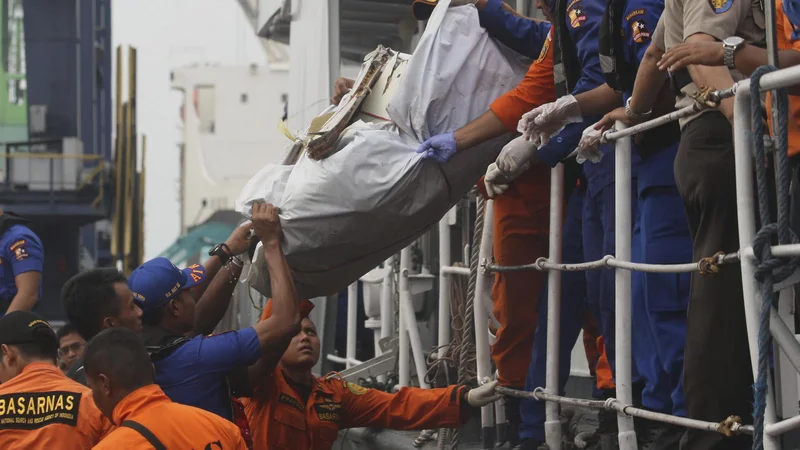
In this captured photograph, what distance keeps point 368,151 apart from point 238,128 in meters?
32.2

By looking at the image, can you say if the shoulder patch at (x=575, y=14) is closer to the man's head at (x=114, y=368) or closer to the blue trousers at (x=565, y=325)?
the blue trousers at (x=565, y=325)

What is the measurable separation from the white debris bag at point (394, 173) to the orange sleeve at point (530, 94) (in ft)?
0.45

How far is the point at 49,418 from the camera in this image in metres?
3.33

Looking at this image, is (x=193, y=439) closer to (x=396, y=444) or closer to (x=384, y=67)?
(x=384, y=67)

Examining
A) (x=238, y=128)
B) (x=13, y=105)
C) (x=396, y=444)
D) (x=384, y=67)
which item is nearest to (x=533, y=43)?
(x=384, y=67)

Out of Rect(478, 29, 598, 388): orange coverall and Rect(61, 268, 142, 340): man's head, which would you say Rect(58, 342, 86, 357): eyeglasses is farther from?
Rect(478, 29, 598, 388): orange coverall

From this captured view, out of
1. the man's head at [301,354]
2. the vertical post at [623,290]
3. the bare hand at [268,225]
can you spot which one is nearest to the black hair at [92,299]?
the bare hand at [268,225]

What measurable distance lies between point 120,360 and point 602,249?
5.27 ft

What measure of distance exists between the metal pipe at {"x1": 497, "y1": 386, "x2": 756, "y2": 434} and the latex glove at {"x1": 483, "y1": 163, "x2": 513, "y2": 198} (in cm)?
65

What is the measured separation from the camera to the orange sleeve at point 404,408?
3.98 m

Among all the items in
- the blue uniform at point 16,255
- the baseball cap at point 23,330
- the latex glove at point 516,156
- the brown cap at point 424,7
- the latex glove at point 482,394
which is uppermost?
the brown cap at point 424,7

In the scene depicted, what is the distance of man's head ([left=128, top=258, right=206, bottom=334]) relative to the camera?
11.5 feet

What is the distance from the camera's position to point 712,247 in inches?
109

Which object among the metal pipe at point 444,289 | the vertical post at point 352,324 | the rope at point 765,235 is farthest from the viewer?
the vertical post at point 352,324
